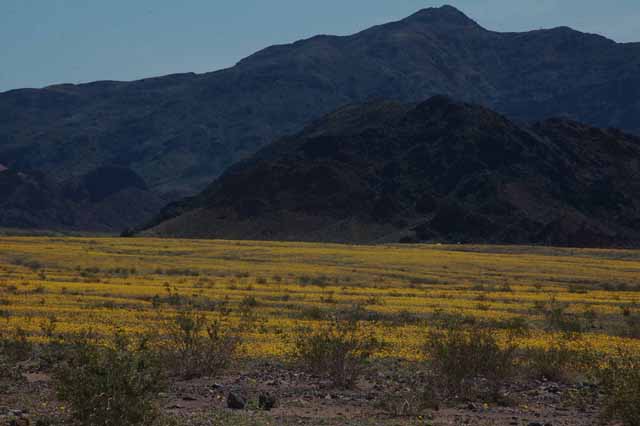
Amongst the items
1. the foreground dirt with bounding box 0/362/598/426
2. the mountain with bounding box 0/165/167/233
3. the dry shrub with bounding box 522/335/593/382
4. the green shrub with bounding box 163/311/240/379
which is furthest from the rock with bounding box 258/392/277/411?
the mountain with bounding box 0/165/167/233

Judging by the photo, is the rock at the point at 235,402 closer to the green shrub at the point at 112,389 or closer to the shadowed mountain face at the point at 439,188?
the green shrub at the point at 112,389

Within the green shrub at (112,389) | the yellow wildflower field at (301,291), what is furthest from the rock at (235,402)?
the yellow wildflower field at (301,291)

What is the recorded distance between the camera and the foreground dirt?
12594 millimetres

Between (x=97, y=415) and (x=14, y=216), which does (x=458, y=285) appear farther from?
(x=14, y=216)

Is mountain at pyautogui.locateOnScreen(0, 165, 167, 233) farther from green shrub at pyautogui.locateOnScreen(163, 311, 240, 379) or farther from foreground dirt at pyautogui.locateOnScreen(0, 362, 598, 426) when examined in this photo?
foreground dirt at pyautogui.locateOnScreen(0, 362, 598, 426)

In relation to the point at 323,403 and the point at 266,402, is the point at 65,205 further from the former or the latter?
the point at 266,402

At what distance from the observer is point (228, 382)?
15586 millimetres

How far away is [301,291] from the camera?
1435 inches

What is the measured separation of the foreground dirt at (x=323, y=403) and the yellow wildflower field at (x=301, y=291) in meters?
Answer: 3.19

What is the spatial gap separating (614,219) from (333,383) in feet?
330

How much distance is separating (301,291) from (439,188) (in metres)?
85.0

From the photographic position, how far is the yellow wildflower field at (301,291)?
2356 centimetres

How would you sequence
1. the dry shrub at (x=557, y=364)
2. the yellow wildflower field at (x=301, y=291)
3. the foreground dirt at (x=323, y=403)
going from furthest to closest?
the yellow wildflower field at (x=301, y=291)
the dry shrub at (x=557, y=364)
the foreground dirt at (x=323, y=403)

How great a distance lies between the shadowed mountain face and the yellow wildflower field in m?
40.7
